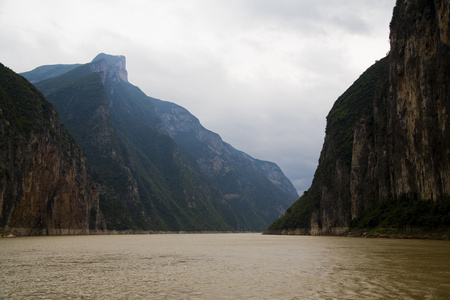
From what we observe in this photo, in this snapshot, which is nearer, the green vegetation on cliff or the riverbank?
the riverbank

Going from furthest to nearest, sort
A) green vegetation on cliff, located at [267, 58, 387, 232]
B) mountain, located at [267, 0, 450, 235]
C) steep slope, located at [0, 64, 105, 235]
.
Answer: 1. green vegetation on cliff, located at [267, 58, 387, 232]
2. steep slope, located at [0, 64, 105, 235]
3. mountain, located at [267, 0, 450, 235]

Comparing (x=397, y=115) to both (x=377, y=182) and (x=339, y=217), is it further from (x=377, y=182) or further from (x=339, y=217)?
(x=339, y=217)

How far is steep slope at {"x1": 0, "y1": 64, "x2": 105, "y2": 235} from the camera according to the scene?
3647 inches

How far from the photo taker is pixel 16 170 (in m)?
A: 94.8

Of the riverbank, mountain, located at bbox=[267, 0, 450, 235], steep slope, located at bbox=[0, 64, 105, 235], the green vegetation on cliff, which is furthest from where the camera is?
the green vegetation on cliff

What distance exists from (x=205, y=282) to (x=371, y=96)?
12305cm

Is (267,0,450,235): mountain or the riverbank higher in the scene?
(267,0,450,235): mountain

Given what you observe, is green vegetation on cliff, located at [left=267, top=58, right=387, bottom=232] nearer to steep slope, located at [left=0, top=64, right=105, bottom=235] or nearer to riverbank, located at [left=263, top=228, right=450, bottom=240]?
riverbank, located at [left=263, top=228, right=450, bottom=240]

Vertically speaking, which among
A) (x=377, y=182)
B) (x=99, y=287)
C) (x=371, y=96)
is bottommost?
(x=99, y=287)

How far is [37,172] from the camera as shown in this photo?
4213 inches

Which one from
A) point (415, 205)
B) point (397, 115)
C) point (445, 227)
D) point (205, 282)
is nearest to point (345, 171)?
point (397, 115)

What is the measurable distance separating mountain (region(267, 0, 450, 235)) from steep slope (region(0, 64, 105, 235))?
256ft

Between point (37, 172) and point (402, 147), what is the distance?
89700 millimetres

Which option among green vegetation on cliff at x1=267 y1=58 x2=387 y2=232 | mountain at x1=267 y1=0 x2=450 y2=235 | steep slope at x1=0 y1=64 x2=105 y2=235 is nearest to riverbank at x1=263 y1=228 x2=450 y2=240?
mountain at x1=267 y1=0 x2=450 y2=235
